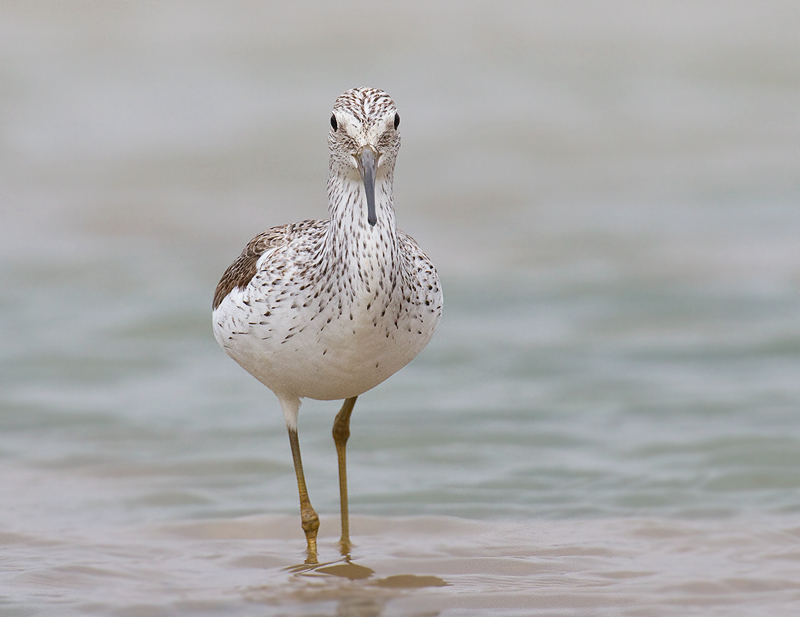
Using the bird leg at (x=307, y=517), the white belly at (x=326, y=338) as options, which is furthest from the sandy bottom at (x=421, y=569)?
the white belly at (x=326, y=338)

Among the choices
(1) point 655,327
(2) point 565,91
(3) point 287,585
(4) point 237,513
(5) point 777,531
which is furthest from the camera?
(2) point 565,91

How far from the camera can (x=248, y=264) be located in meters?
9.55

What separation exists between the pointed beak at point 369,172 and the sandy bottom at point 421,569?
9.09 feet

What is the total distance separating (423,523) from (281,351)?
3148 mm

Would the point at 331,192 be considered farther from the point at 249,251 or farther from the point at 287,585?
the point at 287,585

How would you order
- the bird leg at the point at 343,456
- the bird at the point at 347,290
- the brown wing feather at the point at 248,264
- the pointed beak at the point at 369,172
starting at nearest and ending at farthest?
1. the pointed beak at the point at 369,172
2. the bird at the point at 347,290
3. the brown wing feather at the point at 248,264
4. the bird leg at the point at 343,456

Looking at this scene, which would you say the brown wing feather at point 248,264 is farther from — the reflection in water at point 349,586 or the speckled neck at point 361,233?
the reflection in water at point 349,586

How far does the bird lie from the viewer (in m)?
8.27

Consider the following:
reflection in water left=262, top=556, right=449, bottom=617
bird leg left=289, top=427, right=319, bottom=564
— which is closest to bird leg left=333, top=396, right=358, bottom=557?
bird leg left=289, top=427, right=319, bottom=564

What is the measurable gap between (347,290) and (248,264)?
1.49 meters

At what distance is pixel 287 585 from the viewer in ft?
30.5

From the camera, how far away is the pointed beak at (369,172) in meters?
8.02

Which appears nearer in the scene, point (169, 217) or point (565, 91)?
point (169, 217)

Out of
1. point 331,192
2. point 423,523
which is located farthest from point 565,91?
point 331,192
